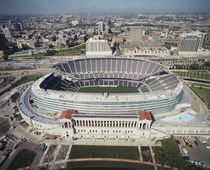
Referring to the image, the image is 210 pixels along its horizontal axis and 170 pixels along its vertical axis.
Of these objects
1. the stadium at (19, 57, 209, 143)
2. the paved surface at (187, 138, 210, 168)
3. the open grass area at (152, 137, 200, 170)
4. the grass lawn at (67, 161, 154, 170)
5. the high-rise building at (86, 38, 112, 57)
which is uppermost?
the high-rise building at (86, 38, 112, 57)

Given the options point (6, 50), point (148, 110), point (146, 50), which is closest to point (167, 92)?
point (148, 110)

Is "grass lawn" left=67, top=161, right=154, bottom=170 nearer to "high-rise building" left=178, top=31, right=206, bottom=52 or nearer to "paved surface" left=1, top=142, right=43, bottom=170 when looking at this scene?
"paved surface" left=1, top=142, right=43, bottom=170

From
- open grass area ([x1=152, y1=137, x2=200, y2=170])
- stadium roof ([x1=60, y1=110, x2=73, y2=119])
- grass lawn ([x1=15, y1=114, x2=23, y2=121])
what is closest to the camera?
open grass area ([x1=152, y1=137, x2=200, y2=170])

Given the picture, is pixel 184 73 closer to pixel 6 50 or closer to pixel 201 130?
pixel 201 130

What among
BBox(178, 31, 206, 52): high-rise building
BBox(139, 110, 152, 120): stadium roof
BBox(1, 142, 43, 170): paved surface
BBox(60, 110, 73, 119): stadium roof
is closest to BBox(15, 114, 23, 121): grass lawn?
BBox(1, 142, 43, 170): paved surface

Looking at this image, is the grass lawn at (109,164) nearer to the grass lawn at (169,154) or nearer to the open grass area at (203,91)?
the grass lawn at (169,154)

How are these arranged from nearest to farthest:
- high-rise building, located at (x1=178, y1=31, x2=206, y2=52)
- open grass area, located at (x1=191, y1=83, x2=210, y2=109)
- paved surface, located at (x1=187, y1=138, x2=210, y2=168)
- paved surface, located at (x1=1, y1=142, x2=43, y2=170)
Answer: paved surface, located at (x1=1, y1=142, x2=43, y2=170) < paved surface, located at (x1=187, y1=138, x2=210, y2=168) < open grass area, located at (x1=191, y1=83, x2=210, y2=109) < high-rise building, located at (x1=178, y1=31, x2=206, y2=52)

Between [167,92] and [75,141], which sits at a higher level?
[167,92]

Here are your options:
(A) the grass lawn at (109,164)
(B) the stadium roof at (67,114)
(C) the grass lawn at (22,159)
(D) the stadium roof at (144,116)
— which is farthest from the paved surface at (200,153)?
(C) the grass lawn at (22,159)
